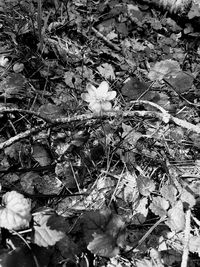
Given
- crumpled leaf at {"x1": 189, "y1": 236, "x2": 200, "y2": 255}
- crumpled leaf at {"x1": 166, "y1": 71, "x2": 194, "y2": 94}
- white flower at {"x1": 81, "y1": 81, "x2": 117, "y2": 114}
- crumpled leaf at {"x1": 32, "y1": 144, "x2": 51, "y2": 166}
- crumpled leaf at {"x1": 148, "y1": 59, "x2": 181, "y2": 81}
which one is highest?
crumpled leaf at {"x1": 148, "y1": 59, "x2": 181, "y2": 81}

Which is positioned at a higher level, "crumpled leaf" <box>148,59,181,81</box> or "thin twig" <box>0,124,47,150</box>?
"crumpled leaf" <box>148,59,181,81</box>

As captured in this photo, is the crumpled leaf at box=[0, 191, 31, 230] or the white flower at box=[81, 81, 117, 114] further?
the white flower at box=[81, 81, 117, 114]

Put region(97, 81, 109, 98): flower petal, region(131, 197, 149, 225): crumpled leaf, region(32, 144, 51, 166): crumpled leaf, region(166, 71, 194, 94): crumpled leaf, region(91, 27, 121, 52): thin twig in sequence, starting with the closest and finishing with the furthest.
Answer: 1. region(131, 197, 149, 225): crumpled leaf
2. region(32, 144, 51, 166): crumpled leaf
3. region(97, 81, 109, 98): flower petal
4. region(166, 71, 194, 94): crumpled leaf
5. region(91, 27, 121, 52): thin twig

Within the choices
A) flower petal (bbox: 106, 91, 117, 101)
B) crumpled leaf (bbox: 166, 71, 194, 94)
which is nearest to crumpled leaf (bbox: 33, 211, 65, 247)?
flower petal (bbox: 106, 91, 117, 101)

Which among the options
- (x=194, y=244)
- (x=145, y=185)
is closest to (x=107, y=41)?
(x=145, y=185)

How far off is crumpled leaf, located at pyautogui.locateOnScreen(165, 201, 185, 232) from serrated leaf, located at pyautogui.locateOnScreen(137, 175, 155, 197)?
0.18 metres

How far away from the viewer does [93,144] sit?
2016 mm

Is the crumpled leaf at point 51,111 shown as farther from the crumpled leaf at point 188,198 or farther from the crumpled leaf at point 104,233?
the crumpled leaf at point 188,198

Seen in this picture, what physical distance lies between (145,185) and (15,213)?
0.80 m

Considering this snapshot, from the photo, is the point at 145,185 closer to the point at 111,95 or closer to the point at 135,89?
the point at 111,95

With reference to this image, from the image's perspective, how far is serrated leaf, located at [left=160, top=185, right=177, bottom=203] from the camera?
1823 mm

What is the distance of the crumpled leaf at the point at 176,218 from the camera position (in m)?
1.67

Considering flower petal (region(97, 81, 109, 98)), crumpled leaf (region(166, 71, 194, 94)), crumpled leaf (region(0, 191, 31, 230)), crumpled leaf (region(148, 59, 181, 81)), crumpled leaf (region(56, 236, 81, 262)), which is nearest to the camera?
crumpled leaf (region(0, 191, 31, 230))

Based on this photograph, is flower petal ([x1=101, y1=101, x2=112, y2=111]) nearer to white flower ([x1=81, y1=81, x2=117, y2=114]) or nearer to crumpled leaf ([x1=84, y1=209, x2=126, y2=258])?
white flower ([x1=81, y1=81, x2=117, y2=114])
